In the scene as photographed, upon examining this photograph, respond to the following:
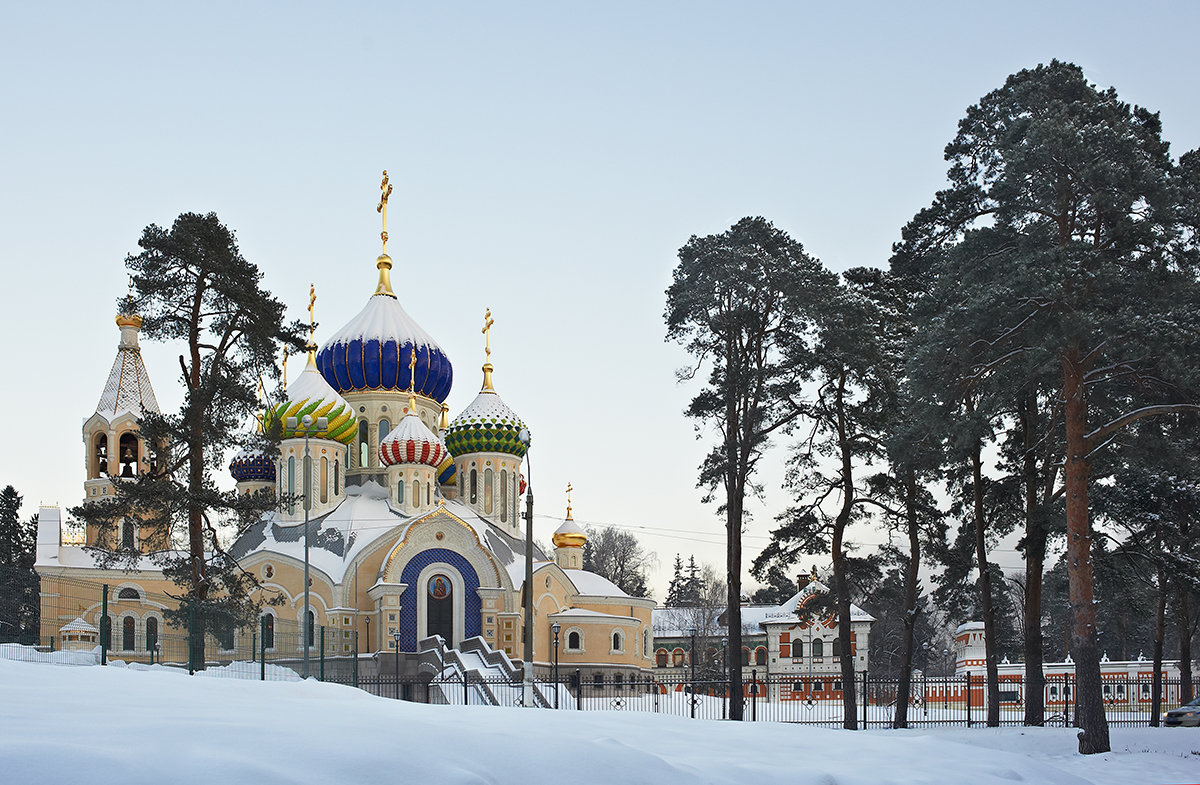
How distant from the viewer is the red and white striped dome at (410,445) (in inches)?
1727

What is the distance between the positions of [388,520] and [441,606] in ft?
12.8

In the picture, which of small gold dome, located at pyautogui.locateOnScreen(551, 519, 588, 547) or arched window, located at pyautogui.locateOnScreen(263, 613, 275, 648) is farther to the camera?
small gold dome, located at pyautogui.locateOnScreen(551, 519, 588, 547)

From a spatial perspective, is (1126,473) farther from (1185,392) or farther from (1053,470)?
(1185,392)

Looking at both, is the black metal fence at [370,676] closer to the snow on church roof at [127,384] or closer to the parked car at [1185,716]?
the parked car at [1185,716]

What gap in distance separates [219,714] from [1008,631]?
6249 cm

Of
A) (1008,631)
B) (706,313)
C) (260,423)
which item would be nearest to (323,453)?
(260,423)

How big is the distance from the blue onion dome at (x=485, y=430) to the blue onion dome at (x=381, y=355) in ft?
7.63

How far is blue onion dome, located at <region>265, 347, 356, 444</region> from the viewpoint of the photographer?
142 feet

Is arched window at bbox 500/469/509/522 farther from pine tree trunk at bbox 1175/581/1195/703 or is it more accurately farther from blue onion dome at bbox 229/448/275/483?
pine tree trunk at bbox 1175/581/1195/703

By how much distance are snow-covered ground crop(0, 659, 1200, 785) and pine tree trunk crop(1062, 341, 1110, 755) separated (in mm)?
2970

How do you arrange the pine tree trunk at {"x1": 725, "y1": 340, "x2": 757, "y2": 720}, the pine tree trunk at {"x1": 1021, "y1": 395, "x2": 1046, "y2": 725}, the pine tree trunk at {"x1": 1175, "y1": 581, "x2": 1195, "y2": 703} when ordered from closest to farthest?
the pine tree trunk at {"x1": 1021, "y1": 395, "x2": 1046, "y2": 725} < the pine tree trunk at {"x1": 725, "y1": 340, "x2": 757, "y2": 720} < the pine tree trunk at {"x1": 1175, "y1": 581, "x2": 1195, "y2": 703}

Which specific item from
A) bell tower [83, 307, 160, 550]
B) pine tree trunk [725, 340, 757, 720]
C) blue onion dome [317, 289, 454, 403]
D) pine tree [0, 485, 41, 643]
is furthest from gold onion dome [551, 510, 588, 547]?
pine tree [0, 485, 41, 643]

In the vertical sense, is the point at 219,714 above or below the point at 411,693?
above

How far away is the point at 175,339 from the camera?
24.4 m
